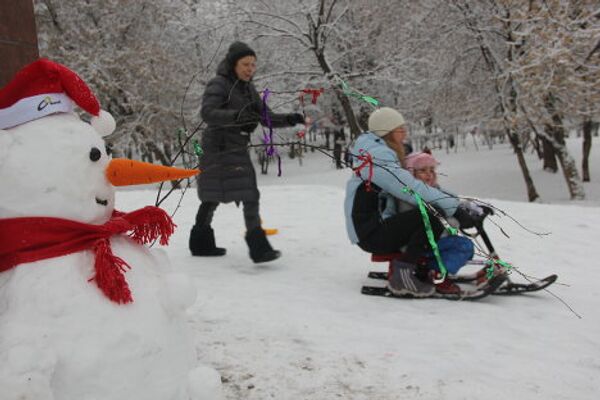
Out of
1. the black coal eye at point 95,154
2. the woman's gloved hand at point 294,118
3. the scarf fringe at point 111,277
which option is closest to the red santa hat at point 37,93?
the black coal eye at point 95,154

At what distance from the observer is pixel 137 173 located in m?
1.56

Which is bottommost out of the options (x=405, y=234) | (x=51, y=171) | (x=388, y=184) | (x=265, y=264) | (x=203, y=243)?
(x=265, y=264)

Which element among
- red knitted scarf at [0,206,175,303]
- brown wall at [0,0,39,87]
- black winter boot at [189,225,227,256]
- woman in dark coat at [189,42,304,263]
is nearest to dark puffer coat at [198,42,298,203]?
woman in dark coat at [189,42,304,263]

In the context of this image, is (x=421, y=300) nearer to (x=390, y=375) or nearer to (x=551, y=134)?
(x=390, y=375)

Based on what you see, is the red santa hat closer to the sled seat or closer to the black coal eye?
the black coal eye

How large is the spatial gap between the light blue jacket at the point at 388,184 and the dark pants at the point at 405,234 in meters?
0.11

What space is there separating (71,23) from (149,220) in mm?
14571

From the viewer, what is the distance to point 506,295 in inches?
143

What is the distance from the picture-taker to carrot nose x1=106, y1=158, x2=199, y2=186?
153 cm

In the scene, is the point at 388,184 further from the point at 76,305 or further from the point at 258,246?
the point at 76,305

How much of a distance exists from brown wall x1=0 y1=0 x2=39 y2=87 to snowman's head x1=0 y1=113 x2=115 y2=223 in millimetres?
804

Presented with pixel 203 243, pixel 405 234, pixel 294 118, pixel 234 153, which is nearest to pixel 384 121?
pixel 294 118

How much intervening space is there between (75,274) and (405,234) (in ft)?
8.39

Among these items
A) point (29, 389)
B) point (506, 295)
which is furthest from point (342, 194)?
point (29, 389)
